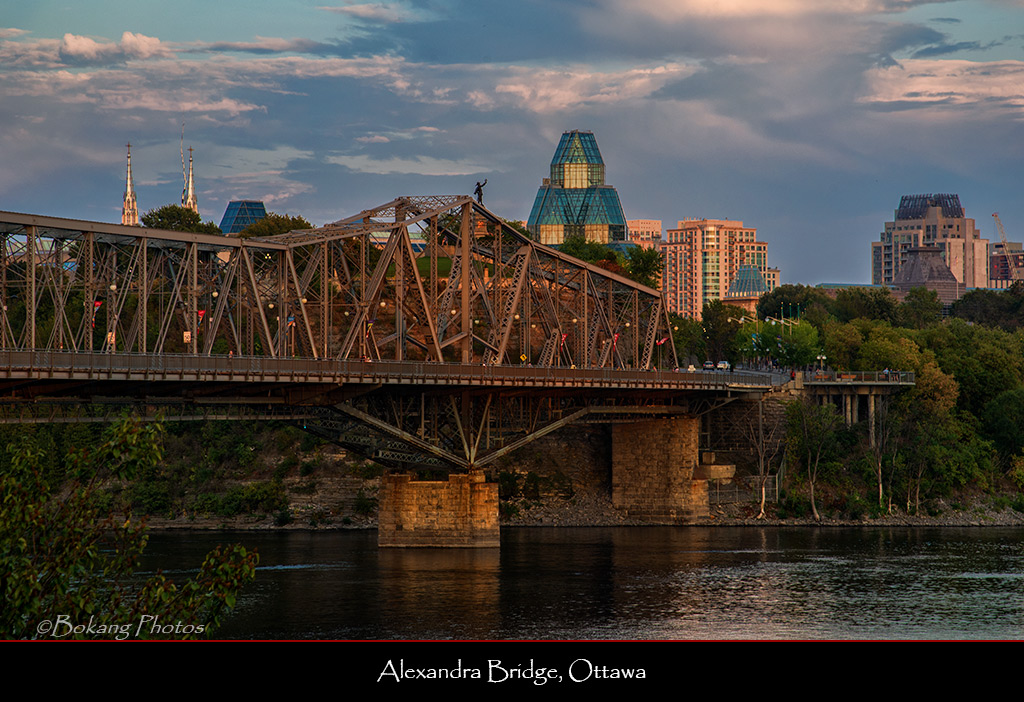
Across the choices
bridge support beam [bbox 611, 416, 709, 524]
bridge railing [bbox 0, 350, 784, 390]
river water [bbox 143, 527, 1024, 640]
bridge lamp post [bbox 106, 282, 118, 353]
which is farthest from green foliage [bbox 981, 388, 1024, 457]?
bridge lamp post [bbox 106, 282, 118, 353]

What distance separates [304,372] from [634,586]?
75.8 ft

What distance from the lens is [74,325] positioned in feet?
401

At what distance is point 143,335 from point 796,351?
93250 millimetres

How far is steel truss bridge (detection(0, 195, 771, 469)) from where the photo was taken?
6788 cm

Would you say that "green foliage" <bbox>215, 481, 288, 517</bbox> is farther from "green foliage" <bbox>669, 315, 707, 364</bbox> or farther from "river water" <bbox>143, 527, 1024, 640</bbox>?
"green foliage" <bbox>669, 315, 707, 364</bbox>

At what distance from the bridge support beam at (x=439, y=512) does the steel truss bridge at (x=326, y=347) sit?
223 cm

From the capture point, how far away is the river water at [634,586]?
6283cm

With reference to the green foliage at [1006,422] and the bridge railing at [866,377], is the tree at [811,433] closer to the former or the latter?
the bridge railing at [866,377]

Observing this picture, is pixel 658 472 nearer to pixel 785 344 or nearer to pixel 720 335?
pixel 785 344

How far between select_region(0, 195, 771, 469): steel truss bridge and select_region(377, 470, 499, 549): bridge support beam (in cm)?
223

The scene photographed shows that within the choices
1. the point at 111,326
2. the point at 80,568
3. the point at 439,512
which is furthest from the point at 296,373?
the point at 80,568

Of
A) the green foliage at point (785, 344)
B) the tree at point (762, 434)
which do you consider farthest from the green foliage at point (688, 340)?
the tree at point (762, 434)
